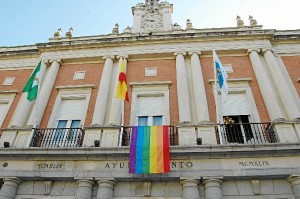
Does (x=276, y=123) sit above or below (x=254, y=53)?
below

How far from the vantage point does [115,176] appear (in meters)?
8.47

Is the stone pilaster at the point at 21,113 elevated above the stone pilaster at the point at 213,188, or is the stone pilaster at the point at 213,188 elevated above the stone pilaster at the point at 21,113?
the stone pilaster at the point at 21,113

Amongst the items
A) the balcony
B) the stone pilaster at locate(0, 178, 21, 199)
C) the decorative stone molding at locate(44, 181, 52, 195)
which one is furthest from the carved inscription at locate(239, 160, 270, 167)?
the stone pilaster at locate(0, 178, 21, 199)

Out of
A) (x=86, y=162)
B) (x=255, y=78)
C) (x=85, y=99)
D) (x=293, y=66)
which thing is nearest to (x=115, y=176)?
(x=86, y=162)

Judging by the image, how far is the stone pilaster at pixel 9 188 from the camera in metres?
8.48

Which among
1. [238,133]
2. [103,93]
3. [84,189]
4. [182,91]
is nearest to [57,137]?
[103,93]

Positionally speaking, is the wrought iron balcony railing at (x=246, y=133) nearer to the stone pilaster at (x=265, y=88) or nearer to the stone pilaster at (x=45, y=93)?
the stone pilaster at (x=265, y=88)

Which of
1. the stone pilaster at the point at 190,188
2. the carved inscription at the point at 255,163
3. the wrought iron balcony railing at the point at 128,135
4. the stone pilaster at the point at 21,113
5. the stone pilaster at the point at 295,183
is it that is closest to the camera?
the stone pilaster at the point at 295,183

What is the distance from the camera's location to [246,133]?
32.4 feet

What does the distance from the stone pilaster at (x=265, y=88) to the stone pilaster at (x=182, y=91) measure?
307 cm

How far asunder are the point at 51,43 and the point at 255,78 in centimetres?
1005

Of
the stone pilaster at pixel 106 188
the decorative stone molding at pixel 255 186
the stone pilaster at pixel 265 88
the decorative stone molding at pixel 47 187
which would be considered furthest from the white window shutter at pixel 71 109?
the stone pilaster at pixel 265 88

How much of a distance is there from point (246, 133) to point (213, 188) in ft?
9.58

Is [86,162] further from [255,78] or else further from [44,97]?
[255,78]
